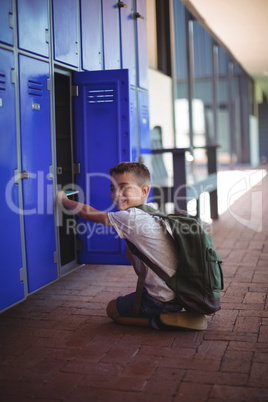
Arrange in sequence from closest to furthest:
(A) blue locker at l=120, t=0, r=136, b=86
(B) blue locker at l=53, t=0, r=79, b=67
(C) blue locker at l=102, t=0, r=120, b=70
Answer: (B) blue locker at l=53, t=0, r=79, b=67, (C) blue locker at l=102, t=0, r=120, b=70, (A) blue locker at l=120, t=0, r=136, b=86

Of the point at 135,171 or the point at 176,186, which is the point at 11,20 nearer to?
the point at 135,171

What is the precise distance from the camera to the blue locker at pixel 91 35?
384 cm

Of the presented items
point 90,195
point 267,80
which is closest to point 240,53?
point 267,80

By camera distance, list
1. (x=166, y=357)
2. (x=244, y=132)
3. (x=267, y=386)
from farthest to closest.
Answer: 1. (x=244, y=132)
2. (x=166, y=357)
3. (x=267, y=386)

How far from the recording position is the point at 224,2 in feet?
28.0

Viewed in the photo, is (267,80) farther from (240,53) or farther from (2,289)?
(2,289)

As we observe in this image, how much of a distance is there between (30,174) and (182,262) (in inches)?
42.5

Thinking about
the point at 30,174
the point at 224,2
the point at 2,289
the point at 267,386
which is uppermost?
the point at 224,2

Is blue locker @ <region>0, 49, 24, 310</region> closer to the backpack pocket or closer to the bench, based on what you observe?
the backpack pocket

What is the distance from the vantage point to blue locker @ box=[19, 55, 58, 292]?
300 centimetres

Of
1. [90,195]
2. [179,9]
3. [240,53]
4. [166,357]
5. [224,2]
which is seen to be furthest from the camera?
[240,53]

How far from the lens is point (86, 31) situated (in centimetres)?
387

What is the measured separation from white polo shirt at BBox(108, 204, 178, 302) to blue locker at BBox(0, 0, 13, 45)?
3.61 feet

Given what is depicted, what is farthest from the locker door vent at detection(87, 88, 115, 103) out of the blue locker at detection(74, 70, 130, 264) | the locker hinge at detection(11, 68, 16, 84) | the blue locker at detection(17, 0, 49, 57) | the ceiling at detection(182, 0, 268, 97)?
the ceiling at detection(182, 0, 268, 97)
